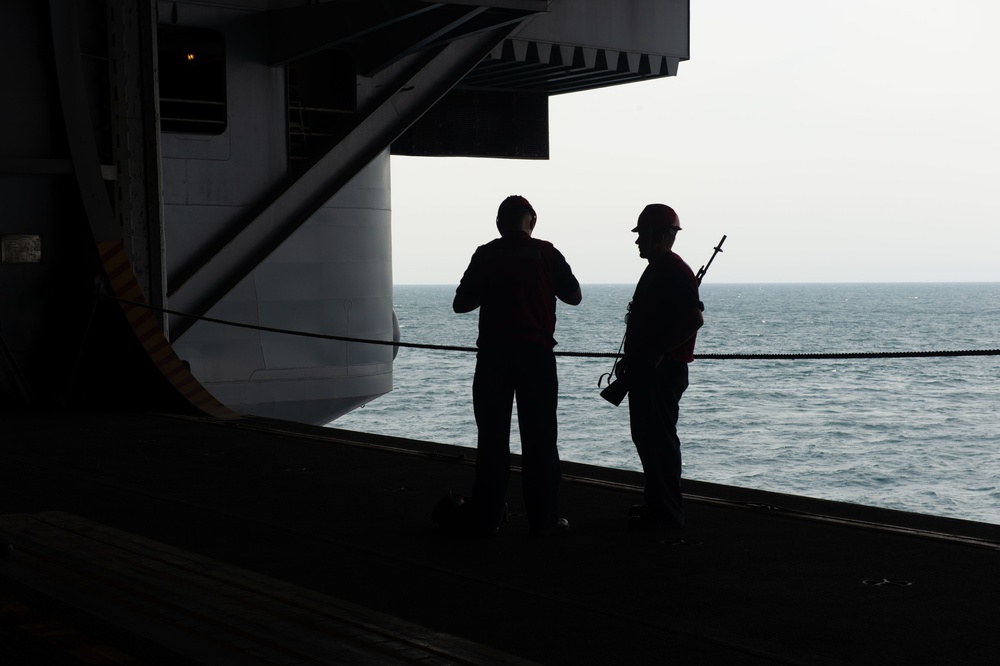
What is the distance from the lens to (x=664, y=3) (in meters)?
19.5

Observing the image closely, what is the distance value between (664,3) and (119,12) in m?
9.41

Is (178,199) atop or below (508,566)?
atop

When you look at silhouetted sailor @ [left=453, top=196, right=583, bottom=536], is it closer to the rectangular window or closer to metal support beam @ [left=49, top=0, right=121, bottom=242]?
metal support beam @ [left=49, top=0, right=121, bottom=242]

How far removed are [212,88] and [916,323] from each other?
98424 mm

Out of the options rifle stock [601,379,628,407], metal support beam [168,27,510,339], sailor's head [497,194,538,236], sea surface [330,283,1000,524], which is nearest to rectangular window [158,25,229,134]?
metal support beam [168,27,510,339]

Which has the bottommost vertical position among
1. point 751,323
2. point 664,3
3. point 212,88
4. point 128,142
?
point 751,323

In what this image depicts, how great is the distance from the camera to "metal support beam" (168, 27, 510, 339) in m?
16.2

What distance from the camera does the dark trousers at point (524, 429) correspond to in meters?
6.34

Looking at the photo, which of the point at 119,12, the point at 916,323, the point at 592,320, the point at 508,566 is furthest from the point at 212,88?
the point at 592,320

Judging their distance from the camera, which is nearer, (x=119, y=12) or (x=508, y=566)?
(x=508, y=566)

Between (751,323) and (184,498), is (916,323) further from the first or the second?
(184,498)

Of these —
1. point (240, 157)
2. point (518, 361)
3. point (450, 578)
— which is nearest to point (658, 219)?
point (518, 361)

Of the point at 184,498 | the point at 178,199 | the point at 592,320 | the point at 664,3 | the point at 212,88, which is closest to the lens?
the point at 184,498

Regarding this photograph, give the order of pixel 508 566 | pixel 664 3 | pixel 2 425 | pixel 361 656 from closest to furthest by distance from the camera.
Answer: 1. pixel 361 656
2. pixel 508 566
3. pixel 2 425
4. pixel 664 3
